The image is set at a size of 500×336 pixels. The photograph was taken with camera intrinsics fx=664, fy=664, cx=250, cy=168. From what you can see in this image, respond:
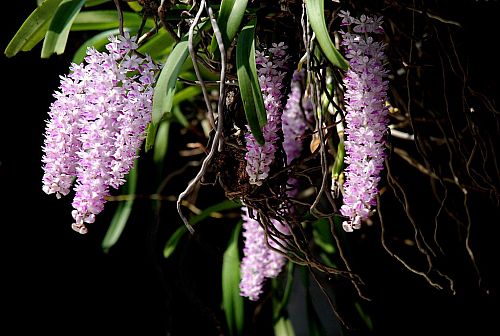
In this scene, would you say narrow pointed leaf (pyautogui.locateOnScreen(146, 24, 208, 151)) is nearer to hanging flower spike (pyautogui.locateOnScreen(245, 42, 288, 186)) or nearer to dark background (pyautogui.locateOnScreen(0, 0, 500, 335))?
hanging flower spike (pyautogui.locateOnScreen(245, 42, 288, 186))

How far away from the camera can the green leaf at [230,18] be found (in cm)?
80

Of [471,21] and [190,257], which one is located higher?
[471,21]

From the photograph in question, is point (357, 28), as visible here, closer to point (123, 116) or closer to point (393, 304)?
point (123, 116)

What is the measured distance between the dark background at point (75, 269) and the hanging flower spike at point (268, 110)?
85 centimetres

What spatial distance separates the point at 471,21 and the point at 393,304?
848 mm

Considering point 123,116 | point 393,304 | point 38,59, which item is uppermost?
point 38,59

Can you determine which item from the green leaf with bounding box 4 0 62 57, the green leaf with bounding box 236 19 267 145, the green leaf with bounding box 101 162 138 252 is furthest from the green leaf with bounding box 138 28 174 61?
the green leaf with bounding box 101 162 138 252

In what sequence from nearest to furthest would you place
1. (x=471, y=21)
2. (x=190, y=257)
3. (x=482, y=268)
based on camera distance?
(x=471, y=21) < (x=482, y=268) < (x=190, y=257)

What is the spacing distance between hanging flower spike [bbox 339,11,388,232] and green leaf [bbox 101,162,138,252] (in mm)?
854

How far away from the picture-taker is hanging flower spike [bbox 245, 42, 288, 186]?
84cm

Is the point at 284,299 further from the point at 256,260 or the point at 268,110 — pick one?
the point at 268,110

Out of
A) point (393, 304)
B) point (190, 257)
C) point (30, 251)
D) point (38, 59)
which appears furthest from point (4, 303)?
point (393, 304)

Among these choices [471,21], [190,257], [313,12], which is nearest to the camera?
[313,12]

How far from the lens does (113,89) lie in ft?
2.62
